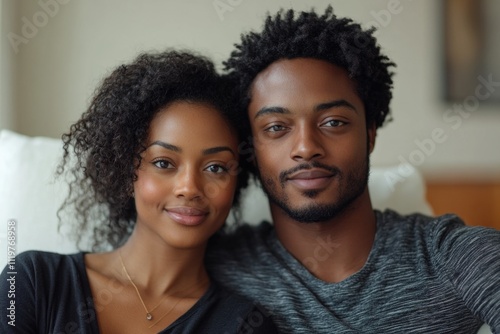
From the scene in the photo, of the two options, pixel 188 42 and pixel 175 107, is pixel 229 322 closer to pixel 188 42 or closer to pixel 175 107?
pixel 175 107

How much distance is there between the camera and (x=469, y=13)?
2.50 m

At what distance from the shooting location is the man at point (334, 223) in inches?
46.6

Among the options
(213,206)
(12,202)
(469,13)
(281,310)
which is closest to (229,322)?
(281,310)

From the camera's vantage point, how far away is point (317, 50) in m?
1.25

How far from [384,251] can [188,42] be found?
1325 mm

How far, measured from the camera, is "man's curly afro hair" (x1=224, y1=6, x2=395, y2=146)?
4.11 ft

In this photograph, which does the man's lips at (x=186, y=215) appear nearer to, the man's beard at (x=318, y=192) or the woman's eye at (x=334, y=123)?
the man's beard at (x=318, y=192)

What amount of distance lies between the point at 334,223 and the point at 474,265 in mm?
292

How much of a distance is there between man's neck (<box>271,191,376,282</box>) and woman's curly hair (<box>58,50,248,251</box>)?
198 mm

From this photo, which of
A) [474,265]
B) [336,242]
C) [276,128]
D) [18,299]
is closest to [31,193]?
[18,299]

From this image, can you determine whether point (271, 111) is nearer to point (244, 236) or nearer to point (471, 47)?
point (244, 236)

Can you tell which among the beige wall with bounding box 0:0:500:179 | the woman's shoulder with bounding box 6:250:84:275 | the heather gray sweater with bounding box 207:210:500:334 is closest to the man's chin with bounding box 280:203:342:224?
the heather gray sweater with bounding box 207:210:500:334

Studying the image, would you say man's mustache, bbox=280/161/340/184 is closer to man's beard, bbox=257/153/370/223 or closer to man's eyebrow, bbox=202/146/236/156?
man's beard, bbox=257/153/370/223

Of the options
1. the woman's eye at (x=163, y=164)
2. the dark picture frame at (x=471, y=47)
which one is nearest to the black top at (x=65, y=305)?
the woman's eye at (x=163, y=164)
